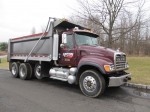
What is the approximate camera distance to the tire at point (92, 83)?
16.1 ft

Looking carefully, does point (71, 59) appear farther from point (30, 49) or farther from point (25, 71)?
point (25, 71)

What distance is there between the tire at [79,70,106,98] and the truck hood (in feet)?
2.06

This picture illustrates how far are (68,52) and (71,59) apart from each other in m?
0.35

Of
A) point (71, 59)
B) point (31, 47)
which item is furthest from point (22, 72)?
point (71, 59)

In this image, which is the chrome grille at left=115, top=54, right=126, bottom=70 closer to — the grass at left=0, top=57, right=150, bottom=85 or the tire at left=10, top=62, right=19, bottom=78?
the grass at left=0, top=57, right=150, bottom=85

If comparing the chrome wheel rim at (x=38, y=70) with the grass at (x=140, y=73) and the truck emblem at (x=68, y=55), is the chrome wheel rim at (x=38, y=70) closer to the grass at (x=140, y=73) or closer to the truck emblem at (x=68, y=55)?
the truck emblem at (x=68, y=55)

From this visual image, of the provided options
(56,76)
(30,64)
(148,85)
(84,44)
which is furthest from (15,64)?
(148,85)

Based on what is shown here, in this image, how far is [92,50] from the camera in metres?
5.41

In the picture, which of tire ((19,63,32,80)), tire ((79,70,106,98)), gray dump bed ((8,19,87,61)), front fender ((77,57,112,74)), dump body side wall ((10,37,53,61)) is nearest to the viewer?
front fender ((77,57,112,74))

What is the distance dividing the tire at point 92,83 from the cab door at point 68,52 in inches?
37.0

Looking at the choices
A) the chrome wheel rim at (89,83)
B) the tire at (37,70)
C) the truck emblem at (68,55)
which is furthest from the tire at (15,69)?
the chrome wheel rim at (89,83)

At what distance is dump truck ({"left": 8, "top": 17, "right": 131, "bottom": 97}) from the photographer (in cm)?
501

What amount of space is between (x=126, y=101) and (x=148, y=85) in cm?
207

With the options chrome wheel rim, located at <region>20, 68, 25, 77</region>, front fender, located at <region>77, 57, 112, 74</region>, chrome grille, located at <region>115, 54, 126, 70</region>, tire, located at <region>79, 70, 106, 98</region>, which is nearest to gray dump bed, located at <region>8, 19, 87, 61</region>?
chrome wheel rim, located at <region>20, 68, 25, 77</region>
